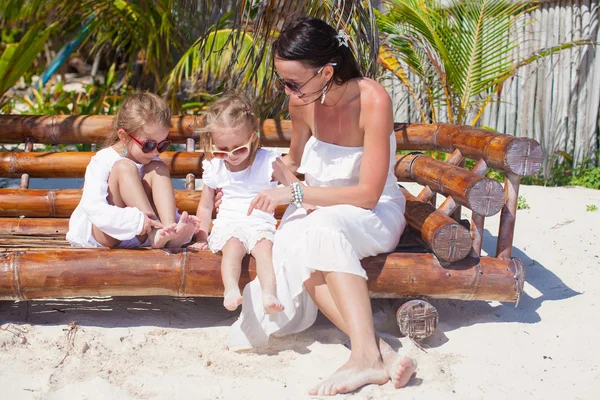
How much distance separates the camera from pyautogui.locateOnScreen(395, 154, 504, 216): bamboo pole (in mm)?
3285

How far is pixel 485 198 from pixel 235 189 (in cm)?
124

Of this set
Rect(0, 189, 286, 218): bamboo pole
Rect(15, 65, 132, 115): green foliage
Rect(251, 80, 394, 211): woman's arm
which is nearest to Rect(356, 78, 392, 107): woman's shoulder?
Rect(251, 80, 394, 211): woman's arm

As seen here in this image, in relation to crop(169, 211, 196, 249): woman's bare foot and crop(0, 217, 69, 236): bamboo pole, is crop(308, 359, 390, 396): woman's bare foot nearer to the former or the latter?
crop(169, 211, 196, 249): woman's bare foot

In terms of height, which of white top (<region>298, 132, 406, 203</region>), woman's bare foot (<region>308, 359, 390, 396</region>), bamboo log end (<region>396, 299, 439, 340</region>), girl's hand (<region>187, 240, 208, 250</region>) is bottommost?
woman's bare foot (<region>308, 359, 390, 396</region>)

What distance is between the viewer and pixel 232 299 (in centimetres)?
298

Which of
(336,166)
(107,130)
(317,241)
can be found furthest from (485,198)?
(107,130)

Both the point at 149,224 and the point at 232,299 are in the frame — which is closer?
the point at 232,299

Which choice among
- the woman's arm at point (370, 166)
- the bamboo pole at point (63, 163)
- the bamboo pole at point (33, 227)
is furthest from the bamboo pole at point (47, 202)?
the woman's arm at point (370, 166)

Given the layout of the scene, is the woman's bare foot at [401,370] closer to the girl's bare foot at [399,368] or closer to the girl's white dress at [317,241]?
the girl's bare foot at [399,368]

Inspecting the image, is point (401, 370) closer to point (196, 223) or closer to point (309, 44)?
point (196, 223)

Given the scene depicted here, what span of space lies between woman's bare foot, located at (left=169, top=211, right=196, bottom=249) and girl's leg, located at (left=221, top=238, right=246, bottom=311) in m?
0.21

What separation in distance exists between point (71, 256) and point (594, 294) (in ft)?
9.59

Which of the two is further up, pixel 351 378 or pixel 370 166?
pixel 370 166

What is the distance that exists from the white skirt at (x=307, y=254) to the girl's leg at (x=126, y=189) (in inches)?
27.2
